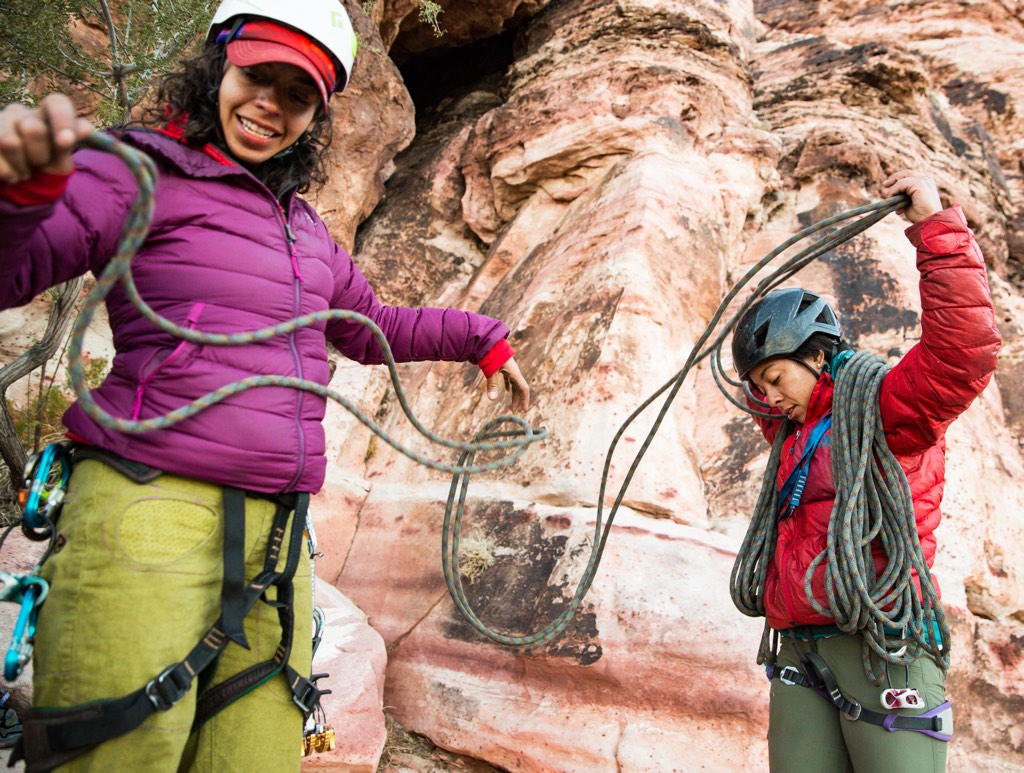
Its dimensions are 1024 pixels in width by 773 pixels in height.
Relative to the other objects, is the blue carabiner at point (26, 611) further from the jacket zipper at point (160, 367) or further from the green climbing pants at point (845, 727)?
the green climbing pants at point (845, 727)

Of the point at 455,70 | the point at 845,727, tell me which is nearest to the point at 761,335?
the point at 845,727

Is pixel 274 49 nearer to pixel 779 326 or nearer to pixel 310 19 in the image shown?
pixel 310 19

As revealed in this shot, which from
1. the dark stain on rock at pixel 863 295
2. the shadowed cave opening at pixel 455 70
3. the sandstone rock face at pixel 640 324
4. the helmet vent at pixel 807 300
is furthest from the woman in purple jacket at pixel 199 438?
the shadowed cave opening at pixel 455 70

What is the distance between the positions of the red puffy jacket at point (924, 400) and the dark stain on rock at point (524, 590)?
132 cm

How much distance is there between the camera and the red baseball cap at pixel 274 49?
1.76 m

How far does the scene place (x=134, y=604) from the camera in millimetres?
1535

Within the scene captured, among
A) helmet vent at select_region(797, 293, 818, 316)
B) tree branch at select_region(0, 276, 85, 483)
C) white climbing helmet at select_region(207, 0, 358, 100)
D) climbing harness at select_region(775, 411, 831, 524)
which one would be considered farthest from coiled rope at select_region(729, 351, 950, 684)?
tree branch at select_region(0, 276, 85, 483)

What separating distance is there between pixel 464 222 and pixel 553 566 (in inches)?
166

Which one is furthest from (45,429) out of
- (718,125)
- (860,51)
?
(860,51)

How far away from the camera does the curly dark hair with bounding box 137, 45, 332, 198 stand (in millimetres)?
1818

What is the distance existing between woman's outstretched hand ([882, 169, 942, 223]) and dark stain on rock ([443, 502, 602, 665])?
2308 millimetres

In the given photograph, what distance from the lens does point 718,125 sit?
681cm

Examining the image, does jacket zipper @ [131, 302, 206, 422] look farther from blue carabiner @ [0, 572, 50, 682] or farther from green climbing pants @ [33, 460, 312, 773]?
blue carabiner @ [0, 572, 50, 682]

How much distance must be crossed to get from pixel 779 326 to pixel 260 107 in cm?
174
